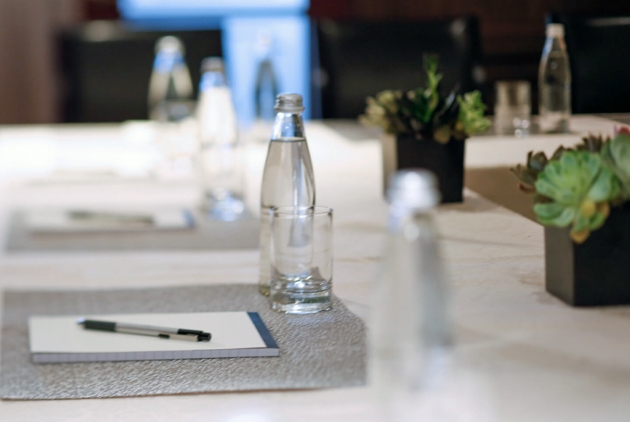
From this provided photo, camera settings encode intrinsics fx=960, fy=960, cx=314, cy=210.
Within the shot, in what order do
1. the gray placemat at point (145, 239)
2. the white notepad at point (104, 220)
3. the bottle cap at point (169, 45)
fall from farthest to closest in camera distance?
the bottle cap at point (169, 45), the white notepad at point (104, 220), the gray placemat at point (145, 239)

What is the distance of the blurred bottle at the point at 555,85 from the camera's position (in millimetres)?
1731

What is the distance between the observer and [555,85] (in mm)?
1809

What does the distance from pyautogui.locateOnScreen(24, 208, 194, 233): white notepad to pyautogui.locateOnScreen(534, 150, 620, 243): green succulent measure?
2.22ft

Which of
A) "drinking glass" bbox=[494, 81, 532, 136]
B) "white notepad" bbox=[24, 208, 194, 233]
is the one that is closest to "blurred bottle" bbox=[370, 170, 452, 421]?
"white notepad" bbox=[24, 208, 194, 233]

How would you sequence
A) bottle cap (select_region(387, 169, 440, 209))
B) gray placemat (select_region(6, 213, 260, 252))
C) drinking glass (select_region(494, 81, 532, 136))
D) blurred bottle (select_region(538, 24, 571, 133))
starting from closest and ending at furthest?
bottle cap (select_region(387, 169, 440, 209)) < gray placemat (select_region(6, 213, 260, 252)) < blurred bottle (select_region(538, 24, 571, 133)) < drinking glass (select_region(494, 81, 532, 136))

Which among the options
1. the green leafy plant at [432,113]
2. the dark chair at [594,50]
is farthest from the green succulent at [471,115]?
the dark chair at [594,50]

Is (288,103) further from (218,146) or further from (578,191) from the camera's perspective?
(218,146)

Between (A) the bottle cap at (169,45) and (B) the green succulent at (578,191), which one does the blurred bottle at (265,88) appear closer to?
(A) the bottle cap at (169,45)

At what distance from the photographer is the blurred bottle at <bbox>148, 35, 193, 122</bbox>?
2289 mm

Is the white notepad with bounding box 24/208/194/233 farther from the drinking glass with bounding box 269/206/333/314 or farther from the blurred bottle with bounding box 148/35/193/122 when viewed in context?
the blurred bottle with bounding box 148/35/193/122

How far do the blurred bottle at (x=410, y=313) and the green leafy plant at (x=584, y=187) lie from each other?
25 centimetres

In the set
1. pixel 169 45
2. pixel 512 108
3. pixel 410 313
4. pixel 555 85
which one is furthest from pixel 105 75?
pixel 410 313

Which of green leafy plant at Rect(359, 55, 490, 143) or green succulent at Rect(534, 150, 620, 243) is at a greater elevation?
green leafy plant at Rect(359, 55, 490, 143)

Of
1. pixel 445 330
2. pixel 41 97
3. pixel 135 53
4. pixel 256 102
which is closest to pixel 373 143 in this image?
pixel 256 102
